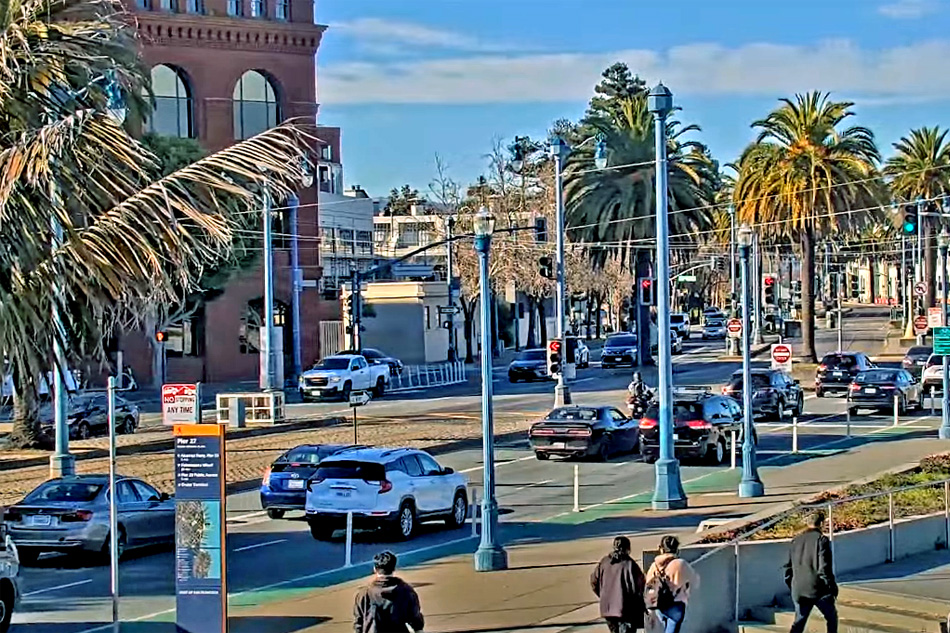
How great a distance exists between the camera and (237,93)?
74.2 metres

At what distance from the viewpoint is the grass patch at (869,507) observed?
19750 mm

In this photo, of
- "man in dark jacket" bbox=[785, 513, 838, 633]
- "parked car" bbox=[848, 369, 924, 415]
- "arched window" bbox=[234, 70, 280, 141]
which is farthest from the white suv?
"arched window" bbox=[234, 70, 280, 141]

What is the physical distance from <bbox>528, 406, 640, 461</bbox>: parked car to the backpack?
2284 cm

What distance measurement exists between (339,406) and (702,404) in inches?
969

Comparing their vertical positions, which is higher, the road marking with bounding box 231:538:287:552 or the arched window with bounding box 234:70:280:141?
the arched window with bounding box 234:70:280:141

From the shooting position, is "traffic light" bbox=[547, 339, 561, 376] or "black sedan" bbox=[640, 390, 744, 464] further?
"traffic light" bbox=[547, 339, 561, 376]

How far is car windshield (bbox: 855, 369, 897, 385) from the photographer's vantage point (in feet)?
168

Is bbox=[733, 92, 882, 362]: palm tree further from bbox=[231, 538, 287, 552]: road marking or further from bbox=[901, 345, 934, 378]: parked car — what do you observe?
bbox=[231, 538, 287, 552]: road marking

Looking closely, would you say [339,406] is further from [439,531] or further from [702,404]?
[439,531]

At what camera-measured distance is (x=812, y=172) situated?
63094 millimetres

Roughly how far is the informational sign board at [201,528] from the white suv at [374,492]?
9.89m

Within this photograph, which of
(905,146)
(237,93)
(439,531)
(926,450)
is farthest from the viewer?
(905,146)

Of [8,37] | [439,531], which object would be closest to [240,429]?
[439,531]

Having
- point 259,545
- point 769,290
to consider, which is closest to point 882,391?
point 769,290
